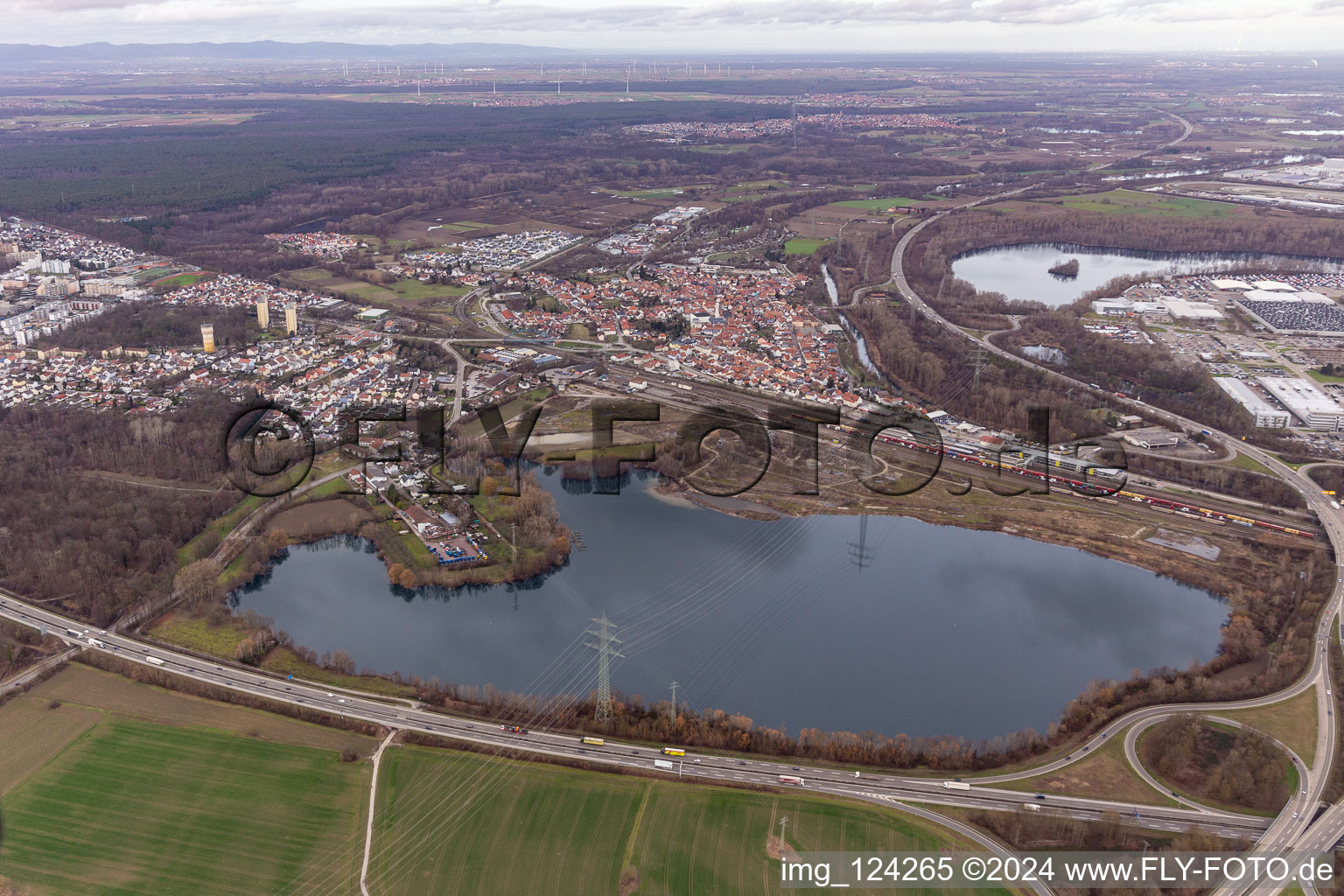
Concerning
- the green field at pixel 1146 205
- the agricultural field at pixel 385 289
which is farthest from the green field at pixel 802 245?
the green field at pixel 1146 205

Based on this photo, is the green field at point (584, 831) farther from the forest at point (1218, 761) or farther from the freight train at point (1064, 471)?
the freight train at point (1064, 471)

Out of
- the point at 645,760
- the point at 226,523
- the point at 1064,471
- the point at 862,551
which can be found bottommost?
the point at 645,760

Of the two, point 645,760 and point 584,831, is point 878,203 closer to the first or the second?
point 645,760

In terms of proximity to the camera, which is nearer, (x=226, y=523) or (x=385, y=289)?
(x=226, y=523)

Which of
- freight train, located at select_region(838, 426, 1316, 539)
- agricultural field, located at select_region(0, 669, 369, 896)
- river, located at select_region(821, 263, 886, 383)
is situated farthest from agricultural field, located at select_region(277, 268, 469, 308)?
agricultural field, located at select_region(0, 669, 369, 896)

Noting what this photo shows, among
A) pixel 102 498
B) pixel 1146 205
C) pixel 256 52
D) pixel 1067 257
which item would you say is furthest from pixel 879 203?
pixel 256 52
